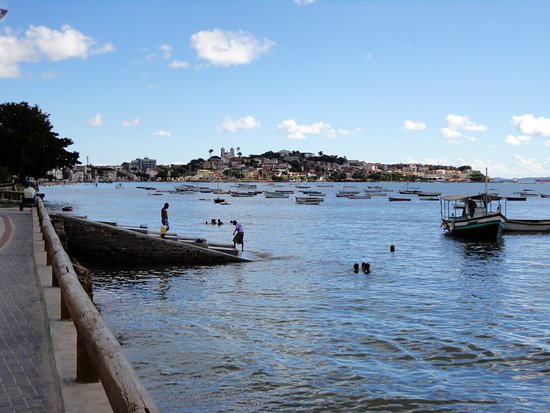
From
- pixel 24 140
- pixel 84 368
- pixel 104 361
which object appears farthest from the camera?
pixel 24 140

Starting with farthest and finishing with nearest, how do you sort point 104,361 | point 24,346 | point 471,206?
point 471,206 → point 24,346 → point 104,361

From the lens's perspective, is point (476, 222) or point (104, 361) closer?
point (104, 361)

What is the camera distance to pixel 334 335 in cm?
1631

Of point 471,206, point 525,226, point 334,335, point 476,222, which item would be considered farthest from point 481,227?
point 334,335

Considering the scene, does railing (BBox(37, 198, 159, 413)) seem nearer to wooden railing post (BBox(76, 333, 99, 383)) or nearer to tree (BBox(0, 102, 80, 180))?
wooden railing post (BBox(76, 333, 99, 383))

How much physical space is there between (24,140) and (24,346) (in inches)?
2729

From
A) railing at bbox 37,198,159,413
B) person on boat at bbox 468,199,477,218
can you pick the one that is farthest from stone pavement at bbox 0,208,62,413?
person on boat at bbox 468,199,477,218

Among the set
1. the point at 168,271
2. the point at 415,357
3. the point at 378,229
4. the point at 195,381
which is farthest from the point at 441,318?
the point at 378,229

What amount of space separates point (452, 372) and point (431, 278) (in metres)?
15.3

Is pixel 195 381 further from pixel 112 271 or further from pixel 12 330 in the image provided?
pixel 112 271

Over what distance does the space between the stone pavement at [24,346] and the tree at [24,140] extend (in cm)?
6142

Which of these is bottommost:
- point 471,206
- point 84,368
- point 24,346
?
point 24,346

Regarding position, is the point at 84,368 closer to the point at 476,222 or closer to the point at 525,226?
the point at 476,222

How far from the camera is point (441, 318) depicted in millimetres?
18859
